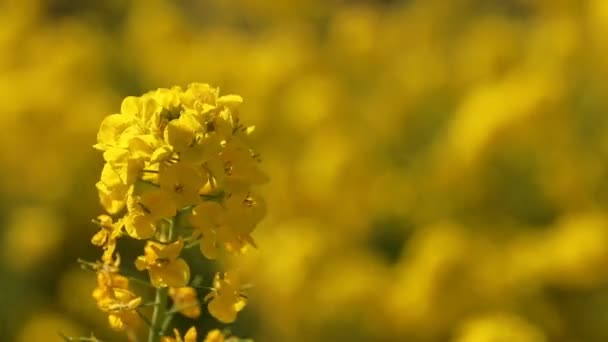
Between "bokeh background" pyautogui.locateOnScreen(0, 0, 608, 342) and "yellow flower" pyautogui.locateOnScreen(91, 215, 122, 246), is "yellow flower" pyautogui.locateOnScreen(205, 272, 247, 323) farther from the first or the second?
"bokeh background" pyautogui.locateOnScreen(0, 0, 608, 342)

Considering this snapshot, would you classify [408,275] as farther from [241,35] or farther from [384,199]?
[241,35]

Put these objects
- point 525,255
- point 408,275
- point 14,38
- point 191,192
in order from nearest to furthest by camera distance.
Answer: point 191,192, point 408,275, point 525,255, point 14,38

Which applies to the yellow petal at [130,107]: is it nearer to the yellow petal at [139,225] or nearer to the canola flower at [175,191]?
the canola flower at [175,191]

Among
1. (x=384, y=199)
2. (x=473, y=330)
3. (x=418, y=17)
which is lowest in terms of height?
(x=473, y=330)

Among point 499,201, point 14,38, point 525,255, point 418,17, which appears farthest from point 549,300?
point 418,17

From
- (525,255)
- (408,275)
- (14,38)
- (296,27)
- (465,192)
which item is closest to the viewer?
(408,275)

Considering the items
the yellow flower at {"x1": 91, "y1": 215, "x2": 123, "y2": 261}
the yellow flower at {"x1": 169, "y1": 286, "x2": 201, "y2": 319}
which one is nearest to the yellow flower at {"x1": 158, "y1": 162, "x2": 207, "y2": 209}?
the yellow flower at {"x1": 91, "y1": 215, "x2": 123, "y2": 261}

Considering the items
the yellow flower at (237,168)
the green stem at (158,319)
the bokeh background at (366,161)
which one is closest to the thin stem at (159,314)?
the green stem at (158,319)
